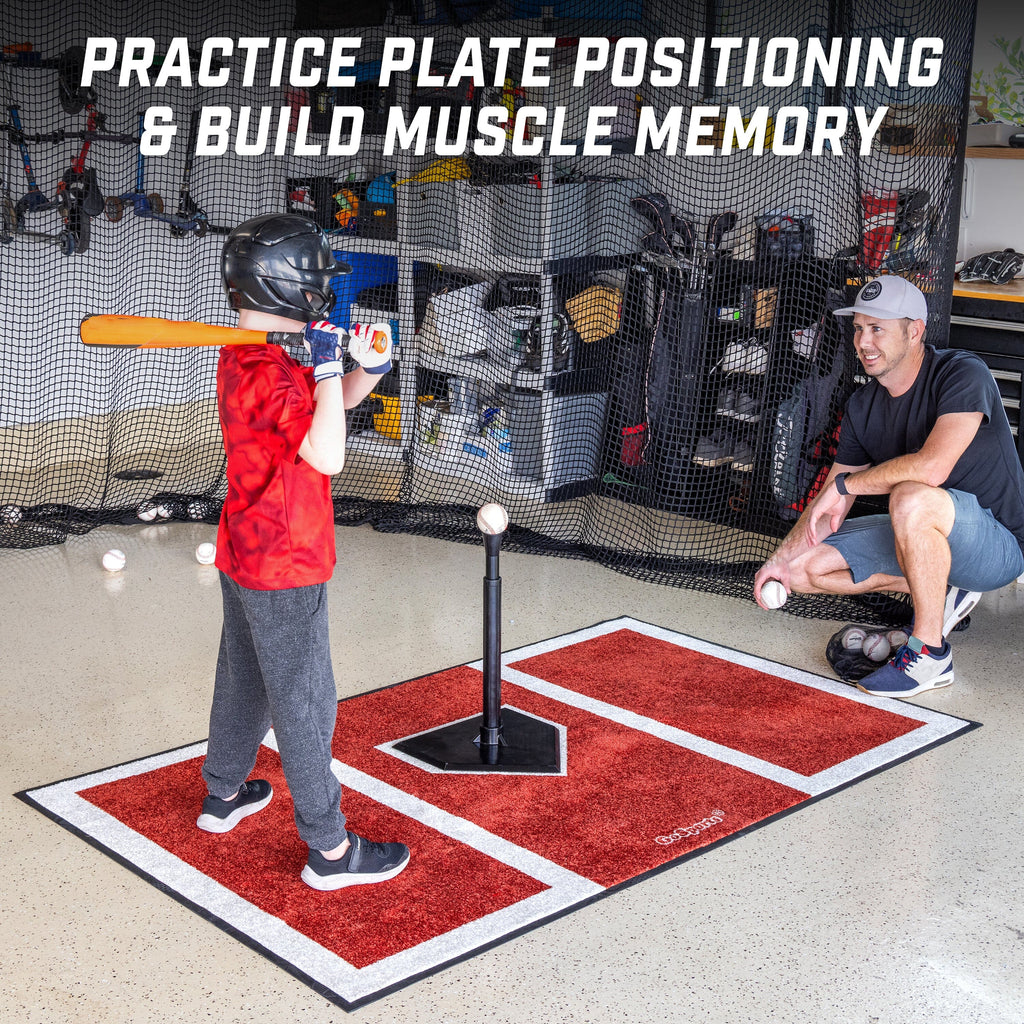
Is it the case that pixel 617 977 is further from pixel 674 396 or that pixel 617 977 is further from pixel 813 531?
pixel 674 396

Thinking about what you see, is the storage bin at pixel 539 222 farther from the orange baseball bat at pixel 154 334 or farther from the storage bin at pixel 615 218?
the orange baseball bat at pixel 154 334

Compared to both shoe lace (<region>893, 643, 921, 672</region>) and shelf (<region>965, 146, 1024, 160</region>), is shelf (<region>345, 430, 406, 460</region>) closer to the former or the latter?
shelf (<region>965, 146, 1024, 160</region>)

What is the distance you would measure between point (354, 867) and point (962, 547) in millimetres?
1773

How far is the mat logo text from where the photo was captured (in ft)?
8.07

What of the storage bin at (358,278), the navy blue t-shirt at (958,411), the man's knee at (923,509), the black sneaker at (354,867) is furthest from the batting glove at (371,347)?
the storage bin at (358,278)

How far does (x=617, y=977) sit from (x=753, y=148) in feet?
10.9

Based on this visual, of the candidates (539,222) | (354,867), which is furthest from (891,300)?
(354,867)

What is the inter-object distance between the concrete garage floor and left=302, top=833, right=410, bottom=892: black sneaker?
21cm

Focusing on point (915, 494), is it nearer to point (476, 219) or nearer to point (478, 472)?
point (478, 472)

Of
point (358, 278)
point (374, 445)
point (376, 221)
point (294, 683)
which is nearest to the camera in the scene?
point (294, 683)

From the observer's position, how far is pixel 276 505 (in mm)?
2131

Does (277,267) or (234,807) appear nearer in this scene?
(277,267)

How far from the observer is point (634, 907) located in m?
2.24

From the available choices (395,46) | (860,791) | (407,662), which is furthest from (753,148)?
(860,791)
